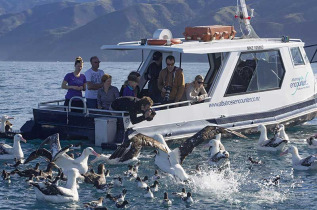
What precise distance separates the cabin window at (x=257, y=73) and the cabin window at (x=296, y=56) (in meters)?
0.76

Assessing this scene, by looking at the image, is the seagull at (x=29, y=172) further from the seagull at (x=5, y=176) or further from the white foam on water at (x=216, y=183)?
the white foam on water at (x=216, y=183)

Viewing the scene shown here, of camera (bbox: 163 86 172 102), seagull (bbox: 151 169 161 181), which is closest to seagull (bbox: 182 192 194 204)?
seagull (bbox: 151 169 161 181)

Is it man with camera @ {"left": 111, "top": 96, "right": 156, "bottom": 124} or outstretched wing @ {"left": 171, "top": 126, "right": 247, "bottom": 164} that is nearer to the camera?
outstretched wing @ {"left": 171, "top": 126, "right": 247, "bottom": 164}

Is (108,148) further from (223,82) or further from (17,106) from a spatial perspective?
(17,106)

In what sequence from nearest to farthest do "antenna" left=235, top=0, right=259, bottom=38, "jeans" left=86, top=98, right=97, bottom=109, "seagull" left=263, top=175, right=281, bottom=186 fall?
"seagull" left=263, top=175, right=281, bottom=186 < "jeans" left=86, top=98, right=97, bottom=109 < "antenna" left=235, top=0, right=259, bottom=38

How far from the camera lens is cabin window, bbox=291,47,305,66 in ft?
74.1

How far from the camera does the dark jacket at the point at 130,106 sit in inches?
719

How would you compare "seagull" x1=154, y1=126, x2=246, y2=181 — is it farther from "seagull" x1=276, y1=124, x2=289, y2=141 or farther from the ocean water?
"seagull" x1=276, y1=124, x2=289, y2=141

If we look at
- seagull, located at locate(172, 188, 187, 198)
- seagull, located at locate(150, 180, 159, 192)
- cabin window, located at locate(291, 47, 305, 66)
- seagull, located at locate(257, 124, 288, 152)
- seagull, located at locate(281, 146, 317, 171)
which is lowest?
seagull, located at locate(172, 188, 187, 198)

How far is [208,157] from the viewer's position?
62.0ft

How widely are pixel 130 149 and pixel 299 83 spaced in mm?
8236

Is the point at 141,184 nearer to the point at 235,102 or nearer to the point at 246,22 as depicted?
the point at 235,102

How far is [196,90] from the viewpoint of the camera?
20.0 metres

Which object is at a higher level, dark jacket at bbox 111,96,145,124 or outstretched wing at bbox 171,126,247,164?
dark jacket at bbox 111,96,145,124
